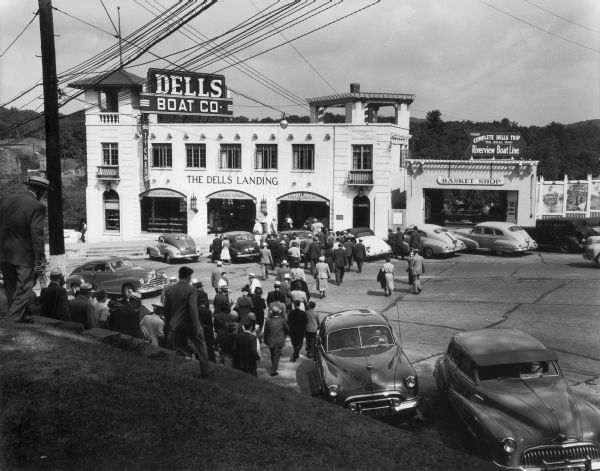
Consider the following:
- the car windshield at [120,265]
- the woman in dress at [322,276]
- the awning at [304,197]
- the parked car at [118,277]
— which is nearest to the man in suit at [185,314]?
the woman in dress at [322,276]

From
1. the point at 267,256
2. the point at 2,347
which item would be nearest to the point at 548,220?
the point at 267,256

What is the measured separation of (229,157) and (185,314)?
103ft

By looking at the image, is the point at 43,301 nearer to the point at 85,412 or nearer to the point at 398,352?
the point at 85,412

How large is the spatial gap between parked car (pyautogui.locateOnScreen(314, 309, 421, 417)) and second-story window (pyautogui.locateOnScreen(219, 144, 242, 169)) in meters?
27.3

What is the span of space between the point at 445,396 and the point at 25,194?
801 centimetres

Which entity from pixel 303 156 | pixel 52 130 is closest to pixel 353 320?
pixel 52 130

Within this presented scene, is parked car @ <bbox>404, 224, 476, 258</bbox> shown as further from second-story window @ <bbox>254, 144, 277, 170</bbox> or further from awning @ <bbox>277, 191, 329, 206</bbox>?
second-story window @ <bbox>254, 144, 277, 170</bbox>

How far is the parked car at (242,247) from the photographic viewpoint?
29.5 meters

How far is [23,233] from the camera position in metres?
8.25

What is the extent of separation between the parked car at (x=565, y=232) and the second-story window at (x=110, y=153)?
87.6ft

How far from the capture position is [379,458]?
6.44 m

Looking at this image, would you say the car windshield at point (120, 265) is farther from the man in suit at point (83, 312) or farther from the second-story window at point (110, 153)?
the second-story window at point (110, 153)

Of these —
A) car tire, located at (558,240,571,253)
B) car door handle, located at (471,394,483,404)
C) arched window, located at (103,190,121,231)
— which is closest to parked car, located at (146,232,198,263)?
arched window, located at (103,190,121,231)

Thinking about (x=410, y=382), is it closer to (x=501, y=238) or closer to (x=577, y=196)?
(x=501, y=238)
